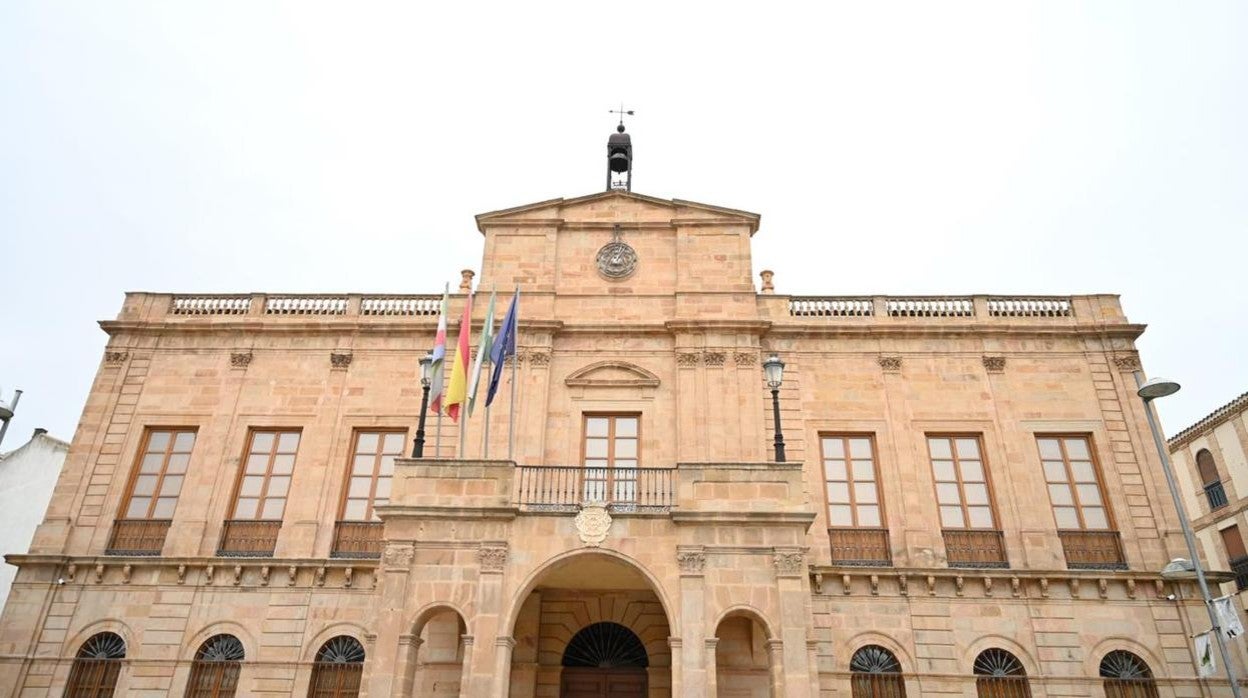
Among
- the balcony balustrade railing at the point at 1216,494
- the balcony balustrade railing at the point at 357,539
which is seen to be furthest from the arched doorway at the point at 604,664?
the balcony balustrade railing at the point at 1216,494

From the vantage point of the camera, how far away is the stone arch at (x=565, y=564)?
11.2 m

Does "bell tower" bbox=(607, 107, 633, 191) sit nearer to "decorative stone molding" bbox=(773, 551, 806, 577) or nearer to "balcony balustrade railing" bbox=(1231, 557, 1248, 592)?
"decorative stone molding" bbox=(773, 551, 806, 577)

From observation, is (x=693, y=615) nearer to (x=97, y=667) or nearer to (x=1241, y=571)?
(x=97, y=667)

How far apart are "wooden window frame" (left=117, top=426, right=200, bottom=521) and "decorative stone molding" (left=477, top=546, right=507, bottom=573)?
7722mm

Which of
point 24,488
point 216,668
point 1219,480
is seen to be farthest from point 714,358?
point 24,488

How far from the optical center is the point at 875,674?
44.9ft

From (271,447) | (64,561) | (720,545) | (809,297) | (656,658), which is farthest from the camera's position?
(809,297)

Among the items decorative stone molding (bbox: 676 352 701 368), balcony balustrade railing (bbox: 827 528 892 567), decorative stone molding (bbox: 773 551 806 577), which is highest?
decorative stone molding (bbox: 676 352 701 368)

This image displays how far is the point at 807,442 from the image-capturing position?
615 inches

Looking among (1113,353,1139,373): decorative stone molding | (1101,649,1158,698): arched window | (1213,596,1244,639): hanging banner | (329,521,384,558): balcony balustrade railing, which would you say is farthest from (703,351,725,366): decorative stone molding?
(1213,596,1244,639): hanging banner

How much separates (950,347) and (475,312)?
10.0 meters

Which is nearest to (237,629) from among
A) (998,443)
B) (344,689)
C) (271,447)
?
(344,689)

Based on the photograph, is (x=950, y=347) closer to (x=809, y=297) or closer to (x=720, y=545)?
(x=809, y=297)

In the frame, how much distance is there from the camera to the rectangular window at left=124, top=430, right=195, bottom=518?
15594mm
